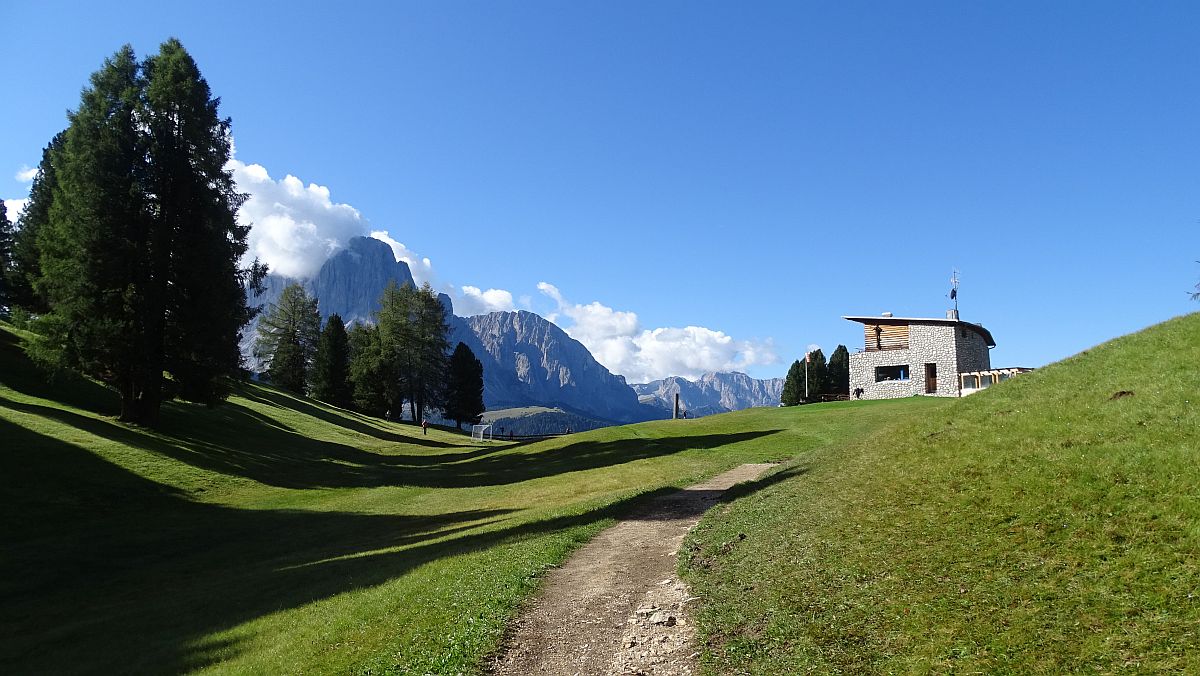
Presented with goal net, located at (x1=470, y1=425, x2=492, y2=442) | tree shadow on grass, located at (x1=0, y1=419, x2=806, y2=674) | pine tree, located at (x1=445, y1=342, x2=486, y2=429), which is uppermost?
pine tree, located at (x1=445, y1=342, x2=486, y2=429)

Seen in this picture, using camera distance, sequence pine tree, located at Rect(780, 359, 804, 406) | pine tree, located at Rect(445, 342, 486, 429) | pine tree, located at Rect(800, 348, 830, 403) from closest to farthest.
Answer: pine tree, located at Rect(445, 342, 486, 429), pine tree, located at Rect(800, 348, 830, 403), pine tree, located at Rect(780, 359, 804, 406)

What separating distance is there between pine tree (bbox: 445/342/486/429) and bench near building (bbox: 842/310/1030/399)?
209 ft

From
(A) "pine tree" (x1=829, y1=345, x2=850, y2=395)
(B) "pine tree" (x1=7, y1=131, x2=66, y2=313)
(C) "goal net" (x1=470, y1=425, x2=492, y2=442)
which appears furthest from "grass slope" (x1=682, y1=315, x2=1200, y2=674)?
(A) "pine tree" (x1=829, y1=345, x2=850, y2=395)

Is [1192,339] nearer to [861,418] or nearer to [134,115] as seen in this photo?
[861,418]

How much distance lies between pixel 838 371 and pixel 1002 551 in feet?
414

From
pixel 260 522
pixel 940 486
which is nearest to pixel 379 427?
pixel 260 522

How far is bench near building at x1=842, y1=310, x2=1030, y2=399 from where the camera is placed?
200 feet

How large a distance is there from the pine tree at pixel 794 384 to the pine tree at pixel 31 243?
113 metres

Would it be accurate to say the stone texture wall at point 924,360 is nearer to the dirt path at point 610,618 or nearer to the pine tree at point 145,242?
the dirt path at point 610,618

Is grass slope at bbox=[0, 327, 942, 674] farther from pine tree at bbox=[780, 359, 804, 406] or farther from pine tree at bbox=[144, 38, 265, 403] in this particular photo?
pine tree at bbox=[780, 359, 804, 406]

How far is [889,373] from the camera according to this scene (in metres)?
68.1

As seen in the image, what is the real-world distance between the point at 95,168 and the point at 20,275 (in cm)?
3264

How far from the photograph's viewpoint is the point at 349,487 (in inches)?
1412

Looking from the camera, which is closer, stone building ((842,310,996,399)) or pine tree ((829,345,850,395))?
stone building ((842,310,996,399))
